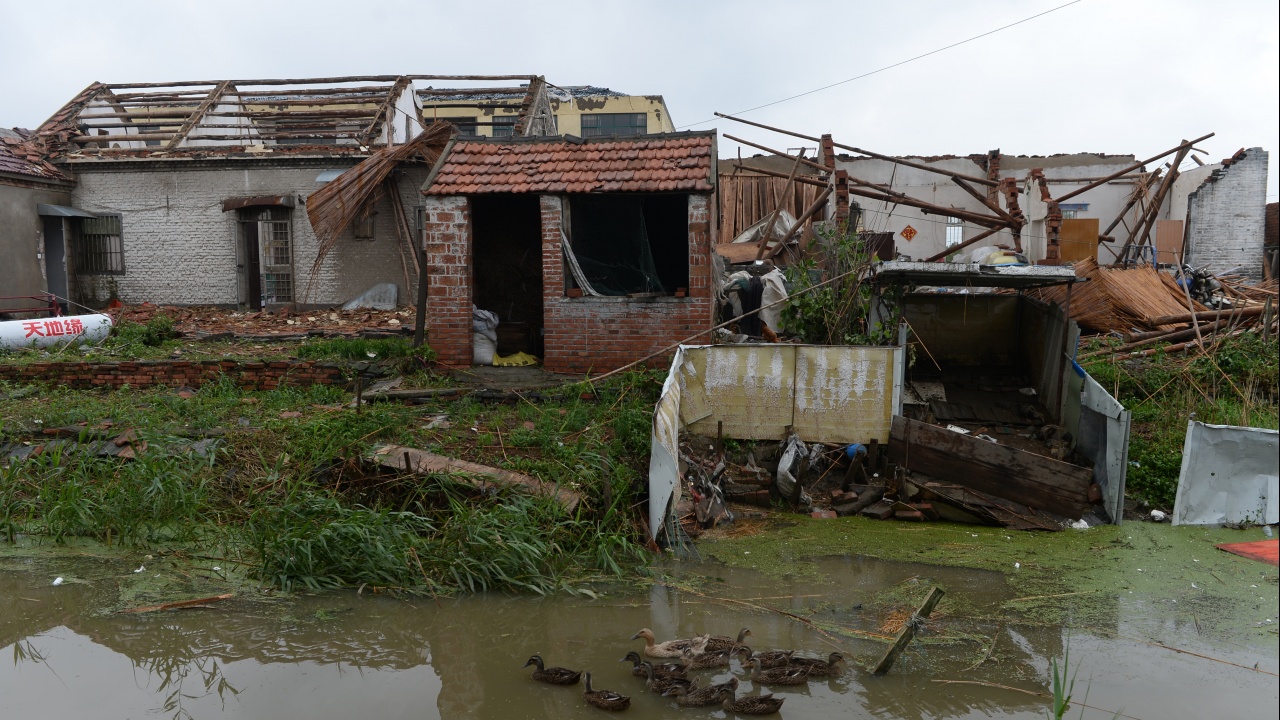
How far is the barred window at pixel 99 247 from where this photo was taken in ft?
56.3

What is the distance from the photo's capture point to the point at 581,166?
10828 millimetres

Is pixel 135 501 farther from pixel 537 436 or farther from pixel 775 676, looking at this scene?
pixel 775 676

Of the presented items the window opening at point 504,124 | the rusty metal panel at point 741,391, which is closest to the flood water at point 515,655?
the rusty metal panel at point 741,391

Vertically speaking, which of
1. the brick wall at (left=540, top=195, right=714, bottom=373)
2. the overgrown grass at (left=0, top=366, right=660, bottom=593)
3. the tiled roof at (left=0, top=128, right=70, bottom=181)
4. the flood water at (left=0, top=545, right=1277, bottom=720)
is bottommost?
the flood water at (left=0, top=545, right=1277, bottom=720)

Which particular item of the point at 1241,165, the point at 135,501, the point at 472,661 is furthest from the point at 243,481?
the point at 1241,165

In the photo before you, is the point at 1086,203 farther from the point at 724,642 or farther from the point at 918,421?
the point at 724,642

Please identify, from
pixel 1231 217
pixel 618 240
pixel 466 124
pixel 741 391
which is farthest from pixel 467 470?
pixel 1231 217

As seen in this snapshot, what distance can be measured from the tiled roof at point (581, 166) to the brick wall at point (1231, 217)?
598 inches

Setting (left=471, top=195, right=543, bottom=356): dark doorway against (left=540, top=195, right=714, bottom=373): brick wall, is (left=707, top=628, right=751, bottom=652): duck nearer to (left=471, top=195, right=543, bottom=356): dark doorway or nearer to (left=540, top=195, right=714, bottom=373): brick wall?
(left=540, top=195, right=714, bottom=373): brick wall

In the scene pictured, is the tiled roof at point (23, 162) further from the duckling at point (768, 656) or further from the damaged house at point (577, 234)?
the duckling at point (768, 656)

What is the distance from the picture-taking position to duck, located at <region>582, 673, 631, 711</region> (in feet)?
14.4

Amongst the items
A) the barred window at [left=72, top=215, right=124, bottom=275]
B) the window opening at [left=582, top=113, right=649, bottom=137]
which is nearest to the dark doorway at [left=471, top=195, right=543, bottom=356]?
the barred window at [left=72, top=215, right=124, bottom=275]

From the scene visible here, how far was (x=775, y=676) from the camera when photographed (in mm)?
4617

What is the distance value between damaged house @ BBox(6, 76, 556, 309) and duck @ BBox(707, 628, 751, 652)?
1246cm
